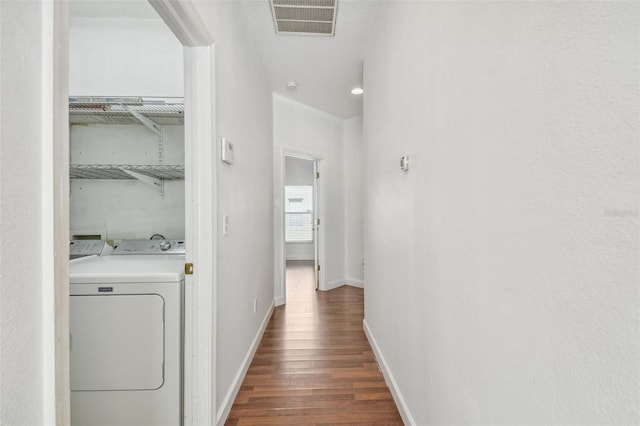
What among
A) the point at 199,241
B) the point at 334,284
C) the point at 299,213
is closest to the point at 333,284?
the point at 334,284

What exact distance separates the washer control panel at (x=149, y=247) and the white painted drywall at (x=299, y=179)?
15.8ft

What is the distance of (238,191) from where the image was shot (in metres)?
1.95

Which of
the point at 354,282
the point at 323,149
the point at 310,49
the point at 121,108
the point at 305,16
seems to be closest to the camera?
the point at 121,108

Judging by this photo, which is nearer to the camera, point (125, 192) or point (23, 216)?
point (23, 216)

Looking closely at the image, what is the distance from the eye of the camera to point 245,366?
6.68ft

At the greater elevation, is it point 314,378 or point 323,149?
point 323,149

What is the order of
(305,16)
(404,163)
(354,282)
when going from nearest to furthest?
1. (404,163)
2. (305,16)
3. (354,282)

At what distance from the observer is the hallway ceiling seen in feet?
7.08

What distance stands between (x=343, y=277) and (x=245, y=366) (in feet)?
8.87

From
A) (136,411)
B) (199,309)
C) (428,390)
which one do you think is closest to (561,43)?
(428,390)

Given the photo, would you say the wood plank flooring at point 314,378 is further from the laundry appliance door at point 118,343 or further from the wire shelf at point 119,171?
the wire shelf at point 119,171

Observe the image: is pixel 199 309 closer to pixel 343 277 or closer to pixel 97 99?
pixel 97 99

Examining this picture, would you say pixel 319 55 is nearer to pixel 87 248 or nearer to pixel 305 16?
pixel 305 16

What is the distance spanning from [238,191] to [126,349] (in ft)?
3.55
